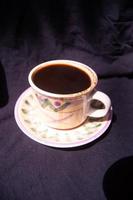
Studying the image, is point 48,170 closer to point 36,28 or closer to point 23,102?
point 23,102

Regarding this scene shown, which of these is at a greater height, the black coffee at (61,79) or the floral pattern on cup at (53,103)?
the black coffee at (61,79)

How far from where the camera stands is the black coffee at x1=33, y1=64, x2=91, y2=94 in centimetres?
45

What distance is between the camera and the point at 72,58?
61cm

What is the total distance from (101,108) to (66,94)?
79 millimetres

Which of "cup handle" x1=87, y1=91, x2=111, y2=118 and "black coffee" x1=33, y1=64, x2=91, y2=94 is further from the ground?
"black coffee" x1=33, y1=64, x2=91, y2=94

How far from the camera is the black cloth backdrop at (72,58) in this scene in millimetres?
405

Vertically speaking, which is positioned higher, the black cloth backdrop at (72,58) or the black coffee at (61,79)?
the black coffee at (61,79)

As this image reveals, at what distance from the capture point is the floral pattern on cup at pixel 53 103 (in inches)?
16.6

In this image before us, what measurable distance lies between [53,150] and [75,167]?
4 cm

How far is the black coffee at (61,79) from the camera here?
1.46 feet

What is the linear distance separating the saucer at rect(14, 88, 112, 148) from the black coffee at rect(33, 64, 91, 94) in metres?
A: 0.04

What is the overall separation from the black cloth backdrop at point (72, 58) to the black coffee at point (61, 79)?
0.08 m

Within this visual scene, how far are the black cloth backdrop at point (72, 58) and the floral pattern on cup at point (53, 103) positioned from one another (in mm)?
59

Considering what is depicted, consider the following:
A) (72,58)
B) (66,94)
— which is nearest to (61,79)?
(66,94)
